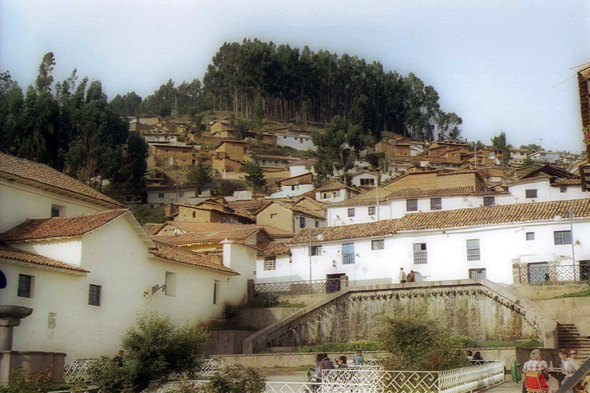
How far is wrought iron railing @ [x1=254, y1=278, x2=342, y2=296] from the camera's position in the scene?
40.8 meters

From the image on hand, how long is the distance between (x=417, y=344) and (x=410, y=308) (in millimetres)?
14061

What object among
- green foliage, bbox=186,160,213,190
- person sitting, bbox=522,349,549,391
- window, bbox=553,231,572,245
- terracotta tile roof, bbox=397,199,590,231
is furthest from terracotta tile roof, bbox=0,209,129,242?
green foliage, bbox=186,160,213,190

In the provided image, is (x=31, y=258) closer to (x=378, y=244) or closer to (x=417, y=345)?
(x=417, y=345)

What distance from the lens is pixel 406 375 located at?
18734mm

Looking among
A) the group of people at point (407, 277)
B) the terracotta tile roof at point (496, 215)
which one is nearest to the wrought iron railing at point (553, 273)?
the terracotta tile roof at point (496, 215)

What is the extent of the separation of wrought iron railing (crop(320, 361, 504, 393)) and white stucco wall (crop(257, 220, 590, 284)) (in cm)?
2009

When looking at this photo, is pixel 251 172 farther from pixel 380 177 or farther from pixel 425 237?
pixel 425 237

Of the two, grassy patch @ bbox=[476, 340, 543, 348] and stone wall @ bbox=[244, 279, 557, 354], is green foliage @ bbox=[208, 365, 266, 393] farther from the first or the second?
stone wall @ bbox=[244, 279, 557, 354]

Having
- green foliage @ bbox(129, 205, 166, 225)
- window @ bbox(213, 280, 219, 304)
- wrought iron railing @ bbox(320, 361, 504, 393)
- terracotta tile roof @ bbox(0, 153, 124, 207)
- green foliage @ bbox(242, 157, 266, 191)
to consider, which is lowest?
wrought iron railing @ bbox(320, 361, 504, 393)

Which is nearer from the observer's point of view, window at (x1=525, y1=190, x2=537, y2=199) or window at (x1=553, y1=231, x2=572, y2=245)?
window at (x1=553, y1=231, x2=572, y2=245)

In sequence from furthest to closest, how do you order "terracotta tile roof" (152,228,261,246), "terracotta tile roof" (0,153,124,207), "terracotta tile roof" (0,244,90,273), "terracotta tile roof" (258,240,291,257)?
"terracotta tile roof" (258,240,291,257) → "terracotta tile roof" (152,228,261,246) → "terracotta tile roof" (0,153,124,207) → "terracotta tile roof" (0,244,90,273)

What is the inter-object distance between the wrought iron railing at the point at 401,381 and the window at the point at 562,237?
20385mm

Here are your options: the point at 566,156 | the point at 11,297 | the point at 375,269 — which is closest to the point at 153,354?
the point at 11,297

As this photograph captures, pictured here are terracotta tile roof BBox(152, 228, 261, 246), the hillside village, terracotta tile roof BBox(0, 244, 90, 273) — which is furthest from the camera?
terracotta tile roof BBox(152, 228, 261, 246)
